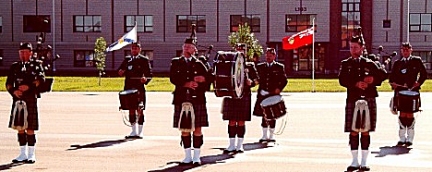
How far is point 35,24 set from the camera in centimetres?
6194

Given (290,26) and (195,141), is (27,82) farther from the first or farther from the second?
(290,26)

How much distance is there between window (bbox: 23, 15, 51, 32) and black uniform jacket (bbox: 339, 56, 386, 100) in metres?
53.5

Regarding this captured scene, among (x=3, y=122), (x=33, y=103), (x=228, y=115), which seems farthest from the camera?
(x=3, y=122)

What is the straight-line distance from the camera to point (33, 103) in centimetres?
1172

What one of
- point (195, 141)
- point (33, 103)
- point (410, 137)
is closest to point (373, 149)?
point (410, 137)

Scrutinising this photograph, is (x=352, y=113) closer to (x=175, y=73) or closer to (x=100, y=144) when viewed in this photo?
(x=175, y=73)

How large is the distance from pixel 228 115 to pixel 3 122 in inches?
315

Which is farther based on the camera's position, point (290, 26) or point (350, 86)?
point (290, 26)

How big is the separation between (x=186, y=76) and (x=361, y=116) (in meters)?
2.85

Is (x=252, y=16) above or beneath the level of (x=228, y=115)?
above

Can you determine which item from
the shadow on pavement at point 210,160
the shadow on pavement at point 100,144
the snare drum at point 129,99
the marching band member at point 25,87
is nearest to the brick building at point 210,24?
the snare drum at point 129,99

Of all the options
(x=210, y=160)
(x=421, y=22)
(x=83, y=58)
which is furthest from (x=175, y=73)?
(x=83, y=58)

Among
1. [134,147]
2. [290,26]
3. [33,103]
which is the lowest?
[134,147]

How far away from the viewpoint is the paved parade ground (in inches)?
456
